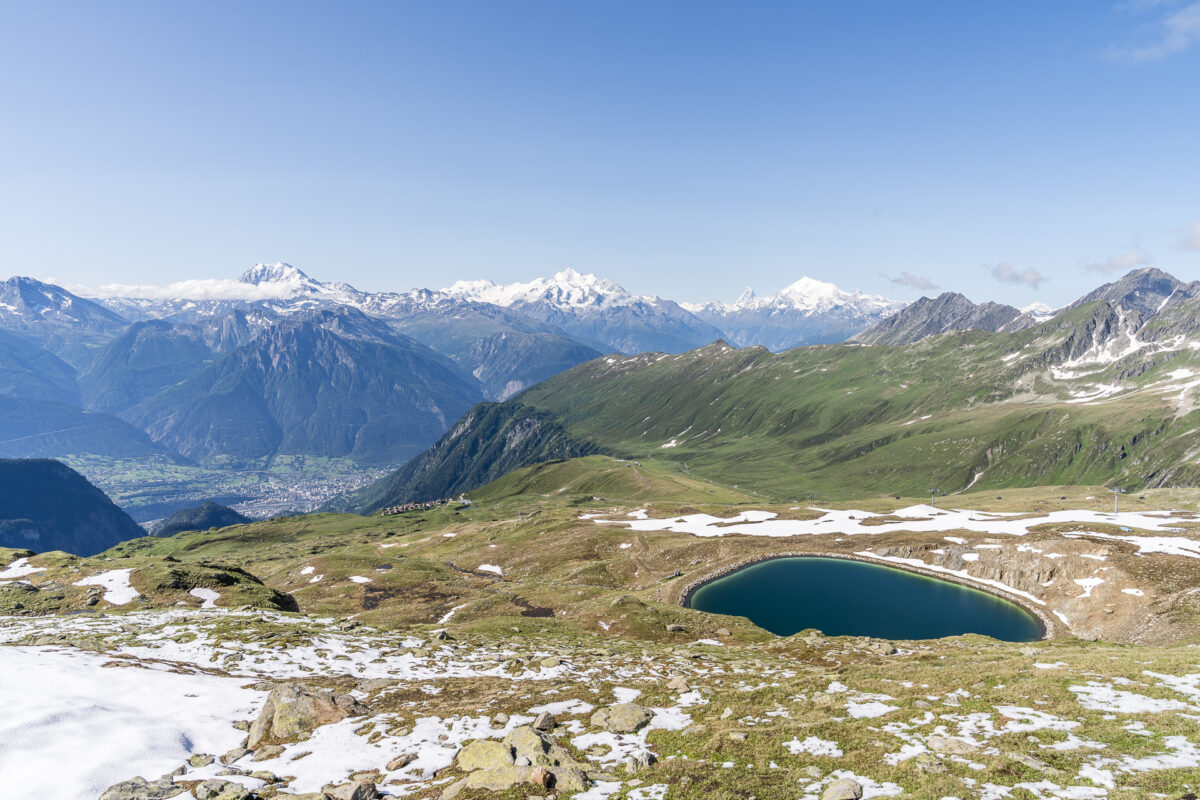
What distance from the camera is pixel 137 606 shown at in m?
65.5

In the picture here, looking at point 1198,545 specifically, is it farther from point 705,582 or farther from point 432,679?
Result: point 432,679

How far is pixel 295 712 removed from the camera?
29609 mm

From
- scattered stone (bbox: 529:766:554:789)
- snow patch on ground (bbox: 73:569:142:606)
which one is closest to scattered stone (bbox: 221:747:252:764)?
scattered stone (bbox: 529:766:554:789)

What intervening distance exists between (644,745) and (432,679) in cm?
1992

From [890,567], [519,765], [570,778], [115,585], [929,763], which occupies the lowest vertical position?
[890,567]

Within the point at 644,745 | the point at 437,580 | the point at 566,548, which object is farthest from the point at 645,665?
the point at 566,548

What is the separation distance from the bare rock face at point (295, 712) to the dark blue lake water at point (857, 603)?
67.4 meters

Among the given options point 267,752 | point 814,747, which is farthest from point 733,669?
point 267,752

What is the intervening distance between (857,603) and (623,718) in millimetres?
77930

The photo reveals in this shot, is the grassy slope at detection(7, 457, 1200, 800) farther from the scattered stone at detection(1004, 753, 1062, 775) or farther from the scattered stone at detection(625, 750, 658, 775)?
the scattered stone at detection(625, 750, 658, 775)

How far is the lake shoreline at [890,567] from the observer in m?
82.5

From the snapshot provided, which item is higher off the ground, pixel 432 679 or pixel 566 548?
pixel 432 679

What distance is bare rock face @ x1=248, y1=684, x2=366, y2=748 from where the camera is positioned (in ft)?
93.5

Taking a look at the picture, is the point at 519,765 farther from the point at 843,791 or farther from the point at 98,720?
the point at 98,720
